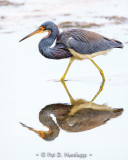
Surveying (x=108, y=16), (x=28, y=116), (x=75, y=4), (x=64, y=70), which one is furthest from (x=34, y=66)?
(x=75, y=4)

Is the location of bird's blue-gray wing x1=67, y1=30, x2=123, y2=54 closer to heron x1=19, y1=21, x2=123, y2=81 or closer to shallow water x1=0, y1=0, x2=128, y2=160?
heron x1=19, y1=21, x2=123, y2=81

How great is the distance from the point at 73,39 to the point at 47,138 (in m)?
2.87

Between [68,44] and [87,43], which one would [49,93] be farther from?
[87,43]

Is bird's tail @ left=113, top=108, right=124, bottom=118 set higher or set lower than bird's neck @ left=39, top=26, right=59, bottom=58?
lower

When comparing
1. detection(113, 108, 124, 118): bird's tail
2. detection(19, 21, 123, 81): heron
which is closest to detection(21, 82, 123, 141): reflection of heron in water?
detection(113, 108, 124, 118): bird's tail

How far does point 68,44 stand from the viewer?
27.4 ft

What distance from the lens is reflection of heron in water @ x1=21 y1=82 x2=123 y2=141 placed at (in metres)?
6.26

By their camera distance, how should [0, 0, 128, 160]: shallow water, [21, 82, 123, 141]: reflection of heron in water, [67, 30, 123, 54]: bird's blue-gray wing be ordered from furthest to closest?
[67, 30, 123, 54]: bird's blue-gray wing, [21, 82, 123, 141]: reflection of heron in water, [0, 0, 128, 160]: shallow water

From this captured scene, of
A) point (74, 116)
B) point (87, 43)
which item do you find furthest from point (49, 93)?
point (87, 43)

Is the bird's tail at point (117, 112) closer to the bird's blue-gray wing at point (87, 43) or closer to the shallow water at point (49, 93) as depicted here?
the shallow water at point (49, 93)

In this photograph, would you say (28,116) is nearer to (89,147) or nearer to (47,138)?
(47,138)

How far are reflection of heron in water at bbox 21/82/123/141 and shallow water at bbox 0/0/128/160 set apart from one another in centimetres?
10

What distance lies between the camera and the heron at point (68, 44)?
845 centimetres

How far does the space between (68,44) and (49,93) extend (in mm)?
1069
